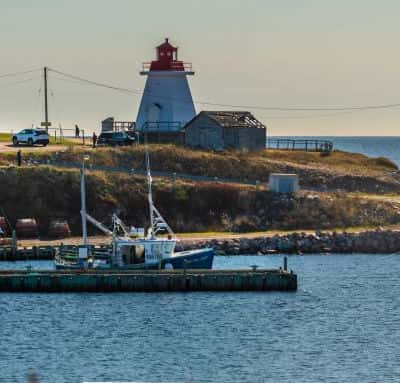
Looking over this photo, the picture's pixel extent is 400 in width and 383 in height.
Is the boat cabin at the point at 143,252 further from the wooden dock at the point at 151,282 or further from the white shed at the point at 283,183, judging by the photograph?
the white shed at the point at 283,183

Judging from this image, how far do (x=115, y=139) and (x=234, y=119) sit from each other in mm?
9572

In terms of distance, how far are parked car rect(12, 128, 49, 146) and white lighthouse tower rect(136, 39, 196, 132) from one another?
767 centimetres

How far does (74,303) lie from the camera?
6769 centimetres

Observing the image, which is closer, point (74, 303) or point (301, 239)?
point (74, 303)

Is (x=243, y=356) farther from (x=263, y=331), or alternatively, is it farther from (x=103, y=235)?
(x=103, y=235)

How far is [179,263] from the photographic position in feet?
238

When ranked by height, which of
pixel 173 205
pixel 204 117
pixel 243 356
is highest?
pixel 204 117

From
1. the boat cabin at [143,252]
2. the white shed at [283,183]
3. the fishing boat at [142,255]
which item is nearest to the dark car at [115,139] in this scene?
the white shed at [283,183]

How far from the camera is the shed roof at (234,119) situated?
111 m

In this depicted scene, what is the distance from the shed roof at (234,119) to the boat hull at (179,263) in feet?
123

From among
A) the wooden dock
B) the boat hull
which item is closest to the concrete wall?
the boat hull

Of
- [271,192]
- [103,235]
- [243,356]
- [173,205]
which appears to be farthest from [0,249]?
[243,356]

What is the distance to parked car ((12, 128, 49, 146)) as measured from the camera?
362 feet

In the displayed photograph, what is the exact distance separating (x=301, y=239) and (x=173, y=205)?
31.6 feet
